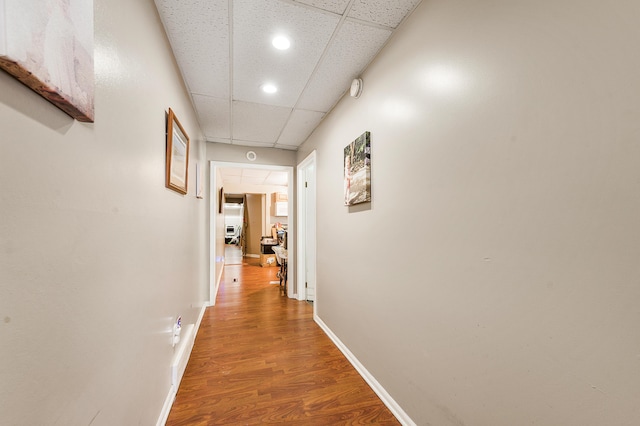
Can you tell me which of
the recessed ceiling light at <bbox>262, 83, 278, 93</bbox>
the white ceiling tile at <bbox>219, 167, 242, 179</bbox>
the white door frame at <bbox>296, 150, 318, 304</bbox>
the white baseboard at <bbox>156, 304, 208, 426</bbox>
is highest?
the recessed ceiling light at <bbox>262, 83, 278, 93</bbox>

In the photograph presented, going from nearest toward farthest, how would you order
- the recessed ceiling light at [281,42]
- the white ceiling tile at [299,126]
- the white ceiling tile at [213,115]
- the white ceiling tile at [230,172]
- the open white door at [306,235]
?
the recessed ceiling light at [281,42]
the white ceiling tile at [213,115]
the white ceiling tile at [299,126]
the open white door at [306,235]
the white ceiling tile at [230,172]

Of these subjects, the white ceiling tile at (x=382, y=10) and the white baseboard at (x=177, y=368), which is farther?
the white baseboard at (x=177, y=368)

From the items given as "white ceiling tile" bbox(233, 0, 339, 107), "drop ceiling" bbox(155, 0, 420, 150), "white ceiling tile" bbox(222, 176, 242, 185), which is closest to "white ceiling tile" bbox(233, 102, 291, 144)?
"drop ceiling" bbox(155, 0, 420, 150)

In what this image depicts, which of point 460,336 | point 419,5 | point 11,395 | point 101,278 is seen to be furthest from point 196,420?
point 419,5

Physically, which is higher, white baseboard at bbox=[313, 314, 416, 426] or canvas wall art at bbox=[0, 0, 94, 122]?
canvas wall art at bbox=[0, 0, 94, 122]

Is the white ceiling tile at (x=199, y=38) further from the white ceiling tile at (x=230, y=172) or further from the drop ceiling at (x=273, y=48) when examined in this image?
the white ceiling tile at (x=230, y=172)

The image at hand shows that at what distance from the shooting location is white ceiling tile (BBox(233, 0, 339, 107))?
141 cm

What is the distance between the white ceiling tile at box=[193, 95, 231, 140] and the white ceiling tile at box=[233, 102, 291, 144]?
0.32ft

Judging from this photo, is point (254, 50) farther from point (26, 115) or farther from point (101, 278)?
point (101, 278)

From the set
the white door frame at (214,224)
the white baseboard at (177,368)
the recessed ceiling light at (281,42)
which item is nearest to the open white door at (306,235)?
the white door frame at (214,224)

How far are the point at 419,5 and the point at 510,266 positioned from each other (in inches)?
56.6

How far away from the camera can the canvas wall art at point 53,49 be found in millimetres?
434

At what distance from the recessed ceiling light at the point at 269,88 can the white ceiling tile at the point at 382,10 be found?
0.95 m

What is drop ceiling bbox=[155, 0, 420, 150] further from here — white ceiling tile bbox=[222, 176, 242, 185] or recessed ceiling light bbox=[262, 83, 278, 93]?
white ceiling tile bbox=[222, 176, 242, 185]
